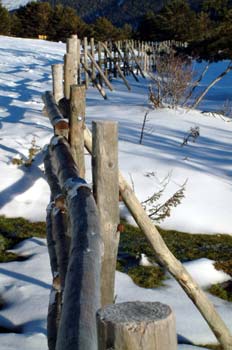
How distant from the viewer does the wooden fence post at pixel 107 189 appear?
3.14 metres

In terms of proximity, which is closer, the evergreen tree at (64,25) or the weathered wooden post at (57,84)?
the weathered wooden post at (57,84)

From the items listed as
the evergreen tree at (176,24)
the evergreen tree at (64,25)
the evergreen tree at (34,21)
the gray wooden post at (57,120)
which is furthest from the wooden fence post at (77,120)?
the evergreen tree at (34,21)

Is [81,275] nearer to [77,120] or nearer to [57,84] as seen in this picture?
[77,120]

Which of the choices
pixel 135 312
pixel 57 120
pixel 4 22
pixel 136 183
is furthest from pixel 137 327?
pixel 4 22

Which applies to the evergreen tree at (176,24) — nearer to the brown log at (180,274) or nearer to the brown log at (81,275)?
the brown log at (180,274)

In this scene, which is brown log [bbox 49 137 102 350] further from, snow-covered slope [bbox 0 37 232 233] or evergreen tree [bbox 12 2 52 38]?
evergreen tree [bbox 12 2 52 38]

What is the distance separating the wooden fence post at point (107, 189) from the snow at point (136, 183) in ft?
2.07

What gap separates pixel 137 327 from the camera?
1285mm

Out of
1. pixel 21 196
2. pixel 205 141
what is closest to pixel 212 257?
pixel 21 196

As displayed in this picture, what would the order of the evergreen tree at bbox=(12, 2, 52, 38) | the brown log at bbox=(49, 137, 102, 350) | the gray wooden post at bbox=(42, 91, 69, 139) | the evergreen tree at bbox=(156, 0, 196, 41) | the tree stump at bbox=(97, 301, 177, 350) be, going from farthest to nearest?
the evergreen tree at bbox=(12, 2, 52, 38) < the evergreen tree at bbox=(156, 0, 196, 41) < the gray wooden post at bbox=(42, 91, 69, 139) < the brown log at bbox=(49, 137, 102, 350) < the tree stump at bbox=(97, 301, 177, 350)

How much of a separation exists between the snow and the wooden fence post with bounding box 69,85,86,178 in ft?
3.33

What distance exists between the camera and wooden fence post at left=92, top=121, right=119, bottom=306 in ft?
10.3

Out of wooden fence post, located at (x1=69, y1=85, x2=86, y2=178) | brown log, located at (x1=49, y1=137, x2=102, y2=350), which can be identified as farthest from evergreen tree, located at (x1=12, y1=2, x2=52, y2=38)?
brown log, located at (x1=49, y1=137, x2=102, y2=350)

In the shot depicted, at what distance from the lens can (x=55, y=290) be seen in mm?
3070
